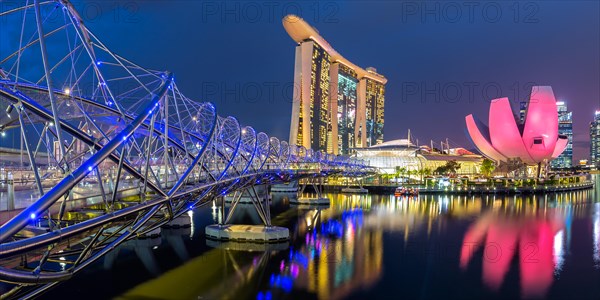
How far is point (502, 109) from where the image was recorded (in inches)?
3374

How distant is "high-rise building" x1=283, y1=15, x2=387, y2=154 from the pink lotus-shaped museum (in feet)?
135

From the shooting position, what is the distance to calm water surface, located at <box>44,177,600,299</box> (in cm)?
1723

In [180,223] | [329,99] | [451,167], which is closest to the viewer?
[180,223]

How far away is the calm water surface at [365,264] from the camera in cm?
1723

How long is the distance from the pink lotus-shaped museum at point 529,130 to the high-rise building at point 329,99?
4114 centimetres

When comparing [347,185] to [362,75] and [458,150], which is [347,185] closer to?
[458,150]

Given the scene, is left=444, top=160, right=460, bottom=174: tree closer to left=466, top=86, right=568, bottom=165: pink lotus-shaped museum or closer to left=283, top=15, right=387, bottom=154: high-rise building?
left=466, top=86, right=568, bottom=165: pink lotus-shaped museum

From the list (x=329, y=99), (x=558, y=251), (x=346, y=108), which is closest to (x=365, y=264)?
(x=558, y=251)

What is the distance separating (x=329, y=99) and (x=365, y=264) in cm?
10798

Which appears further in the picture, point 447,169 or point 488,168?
point 447,169

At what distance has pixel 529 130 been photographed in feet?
279

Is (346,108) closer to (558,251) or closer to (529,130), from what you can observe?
(529,130)

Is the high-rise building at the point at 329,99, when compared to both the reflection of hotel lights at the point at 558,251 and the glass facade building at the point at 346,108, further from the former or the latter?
the reflection of hotel lights at the point at 558,251

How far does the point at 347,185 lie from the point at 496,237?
42.4 m
